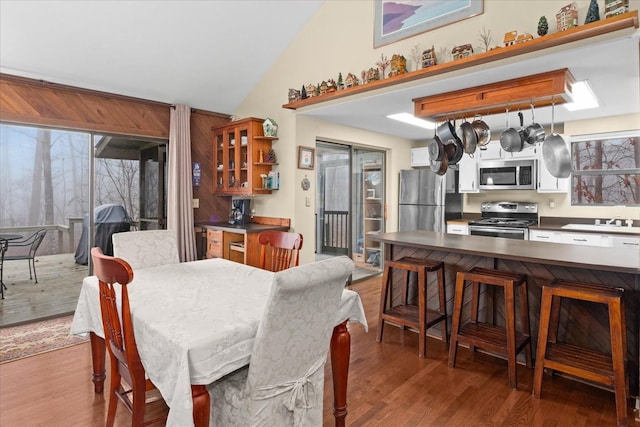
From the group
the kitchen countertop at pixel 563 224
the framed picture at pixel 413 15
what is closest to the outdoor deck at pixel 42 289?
the framed picture at pixel 413 15

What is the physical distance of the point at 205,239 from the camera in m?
5.00

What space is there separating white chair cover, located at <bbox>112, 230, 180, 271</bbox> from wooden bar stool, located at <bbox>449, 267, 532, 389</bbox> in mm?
2201

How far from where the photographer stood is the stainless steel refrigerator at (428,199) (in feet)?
18.3

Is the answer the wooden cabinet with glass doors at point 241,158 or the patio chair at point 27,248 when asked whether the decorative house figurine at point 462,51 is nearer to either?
the wooden cabinet with glass doors at point 241,158

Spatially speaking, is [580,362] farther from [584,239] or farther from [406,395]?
[584,239]

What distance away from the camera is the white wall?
129 inches

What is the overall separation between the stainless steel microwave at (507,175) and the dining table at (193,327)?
12.9 feet

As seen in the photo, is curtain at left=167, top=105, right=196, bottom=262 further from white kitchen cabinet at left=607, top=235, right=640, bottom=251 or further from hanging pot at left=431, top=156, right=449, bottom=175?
white kitchen cabinet at left=607, top=235, right=640, bottom=251

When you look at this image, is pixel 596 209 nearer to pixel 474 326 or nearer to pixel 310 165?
pixel 474 326

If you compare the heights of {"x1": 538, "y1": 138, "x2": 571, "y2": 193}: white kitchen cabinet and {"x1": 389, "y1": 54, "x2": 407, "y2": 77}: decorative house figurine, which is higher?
{"x1": 389, "y1": 54, "x2": 407, "y2": 77}: decorative house figurine

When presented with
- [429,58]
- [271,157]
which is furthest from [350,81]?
[271,157]

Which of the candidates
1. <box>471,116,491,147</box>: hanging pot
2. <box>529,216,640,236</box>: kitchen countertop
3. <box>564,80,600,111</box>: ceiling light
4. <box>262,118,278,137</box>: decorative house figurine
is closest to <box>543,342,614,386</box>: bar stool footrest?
<box>471,116,491,147</box>: hanging pot

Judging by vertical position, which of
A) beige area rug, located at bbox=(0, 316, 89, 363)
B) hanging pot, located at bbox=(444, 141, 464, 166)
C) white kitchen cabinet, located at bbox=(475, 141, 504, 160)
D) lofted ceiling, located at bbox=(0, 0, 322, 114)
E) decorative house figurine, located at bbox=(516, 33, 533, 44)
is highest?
lofted ceiling, located at bbox=(0, 0, 322, 114)

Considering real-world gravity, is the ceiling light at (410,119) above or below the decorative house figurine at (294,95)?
below
